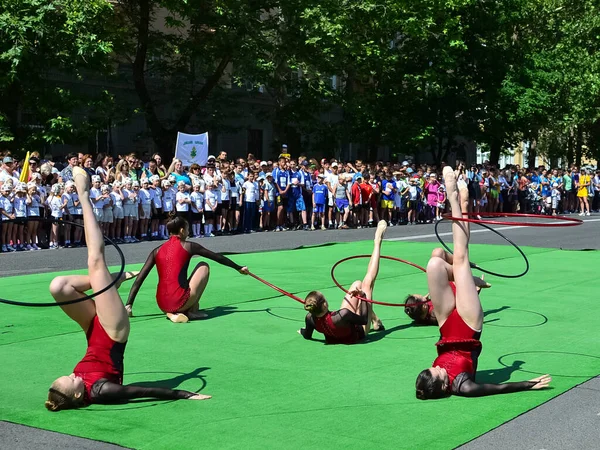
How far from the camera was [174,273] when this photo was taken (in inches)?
417

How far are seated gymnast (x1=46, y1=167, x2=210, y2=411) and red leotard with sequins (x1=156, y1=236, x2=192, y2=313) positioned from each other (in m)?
3.69

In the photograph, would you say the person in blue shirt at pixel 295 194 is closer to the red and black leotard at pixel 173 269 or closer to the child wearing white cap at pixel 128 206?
the child wearing white cap at pixel 128 206

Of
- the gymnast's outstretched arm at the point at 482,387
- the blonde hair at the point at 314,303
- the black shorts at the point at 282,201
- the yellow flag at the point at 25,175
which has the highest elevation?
the yellow flag at the point at 25,175

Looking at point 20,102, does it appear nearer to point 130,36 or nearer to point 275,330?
point 130,36

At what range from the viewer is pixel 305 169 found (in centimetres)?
2692

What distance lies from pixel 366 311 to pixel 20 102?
→ 1883 cm

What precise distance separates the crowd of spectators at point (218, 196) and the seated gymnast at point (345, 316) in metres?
7.59

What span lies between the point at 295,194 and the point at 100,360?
1975cm

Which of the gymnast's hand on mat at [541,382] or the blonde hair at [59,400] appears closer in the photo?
the blonde hair at [59,400]

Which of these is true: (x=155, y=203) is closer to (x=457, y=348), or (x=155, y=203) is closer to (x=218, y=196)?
(x=218, y=196)

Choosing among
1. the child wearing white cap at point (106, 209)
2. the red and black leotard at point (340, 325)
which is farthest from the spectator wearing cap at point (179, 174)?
the red and black leotard at point (340, 325)

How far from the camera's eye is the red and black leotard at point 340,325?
9.12 meters

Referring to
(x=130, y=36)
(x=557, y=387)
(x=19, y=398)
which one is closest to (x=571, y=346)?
(x=557, y=387)

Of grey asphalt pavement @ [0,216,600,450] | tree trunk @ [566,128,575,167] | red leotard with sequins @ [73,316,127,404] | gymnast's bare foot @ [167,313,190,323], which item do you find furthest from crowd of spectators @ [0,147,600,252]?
tree trunk @ [566,128,575,167]
